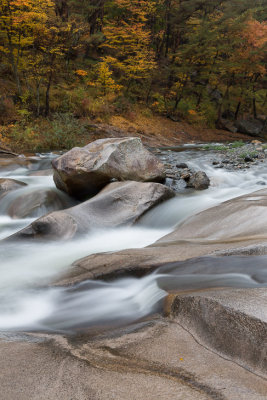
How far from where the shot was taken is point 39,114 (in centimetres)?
1698

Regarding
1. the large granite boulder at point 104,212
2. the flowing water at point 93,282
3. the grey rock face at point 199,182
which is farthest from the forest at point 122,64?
the flowing water at point 93,282

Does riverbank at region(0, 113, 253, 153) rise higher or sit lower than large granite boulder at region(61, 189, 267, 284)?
lower

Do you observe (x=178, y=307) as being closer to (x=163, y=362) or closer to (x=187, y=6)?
(x=163, y=362)

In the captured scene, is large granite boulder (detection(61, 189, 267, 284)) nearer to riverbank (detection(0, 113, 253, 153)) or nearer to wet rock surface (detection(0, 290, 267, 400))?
wet rock surface (detection(0, 290, 267, 400))

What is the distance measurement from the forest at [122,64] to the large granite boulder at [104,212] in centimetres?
917

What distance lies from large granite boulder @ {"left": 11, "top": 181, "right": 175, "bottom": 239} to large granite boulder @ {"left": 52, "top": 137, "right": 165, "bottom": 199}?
0.66 m

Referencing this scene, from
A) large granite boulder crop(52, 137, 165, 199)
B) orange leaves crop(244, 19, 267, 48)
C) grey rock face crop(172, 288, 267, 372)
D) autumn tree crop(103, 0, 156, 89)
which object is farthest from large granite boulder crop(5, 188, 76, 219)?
orange leaves crop(244, 19, 267, 48)

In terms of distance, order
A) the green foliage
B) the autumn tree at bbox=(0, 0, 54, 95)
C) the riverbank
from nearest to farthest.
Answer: the green foliage, the riverbank, the autumn tree at bbox=(0, 0, 54, 95)

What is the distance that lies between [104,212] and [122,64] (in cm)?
1818

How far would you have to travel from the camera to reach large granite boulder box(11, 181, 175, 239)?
5.12 metres

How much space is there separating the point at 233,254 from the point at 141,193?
3.37m

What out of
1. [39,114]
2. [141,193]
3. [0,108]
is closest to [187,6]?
[39,114]

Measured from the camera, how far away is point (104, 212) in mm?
5867

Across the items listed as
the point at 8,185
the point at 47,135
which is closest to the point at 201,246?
the point at 8,185
